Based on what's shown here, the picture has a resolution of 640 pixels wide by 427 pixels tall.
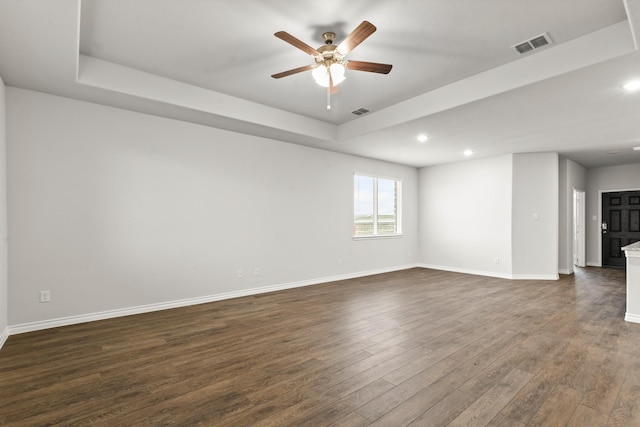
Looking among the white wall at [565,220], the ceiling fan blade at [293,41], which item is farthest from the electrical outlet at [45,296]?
the white wall at [565,220]

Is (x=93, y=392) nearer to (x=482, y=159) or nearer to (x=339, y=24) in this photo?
(x=339, y=24)

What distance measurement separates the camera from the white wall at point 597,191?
7844mm

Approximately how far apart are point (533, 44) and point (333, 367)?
3.38 m

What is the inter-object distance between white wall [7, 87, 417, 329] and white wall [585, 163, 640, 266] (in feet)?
23.9

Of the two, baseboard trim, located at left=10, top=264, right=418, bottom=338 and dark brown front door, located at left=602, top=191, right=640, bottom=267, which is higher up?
dark brown front door, located at left=602, top=191, right=640, bottom=267

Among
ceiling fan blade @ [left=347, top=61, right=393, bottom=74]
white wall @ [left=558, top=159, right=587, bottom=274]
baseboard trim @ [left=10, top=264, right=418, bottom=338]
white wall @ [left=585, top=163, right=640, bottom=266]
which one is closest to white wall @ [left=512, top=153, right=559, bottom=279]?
white wall @ [left=558, top=159, right=587, bottom=274]

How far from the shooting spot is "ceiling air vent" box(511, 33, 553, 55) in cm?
279

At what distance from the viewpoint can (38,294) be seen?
3.44 metres

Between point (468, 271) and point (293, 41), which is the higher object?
point (293, 41)

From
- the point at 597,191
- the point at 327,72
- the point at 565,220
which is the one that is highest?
the point at 327,72

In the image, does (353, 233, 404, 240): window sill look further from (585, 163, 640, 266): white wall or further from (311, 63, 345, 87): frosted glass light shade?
(585, 163, 640, 266): white wall

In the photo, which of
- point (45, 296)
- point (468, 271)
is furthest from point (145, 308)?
point (468, 271)

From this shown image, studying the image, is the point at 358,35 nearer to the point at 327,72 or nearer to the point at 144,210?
the point at 327,72

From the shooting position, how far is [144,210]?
4.11 m
